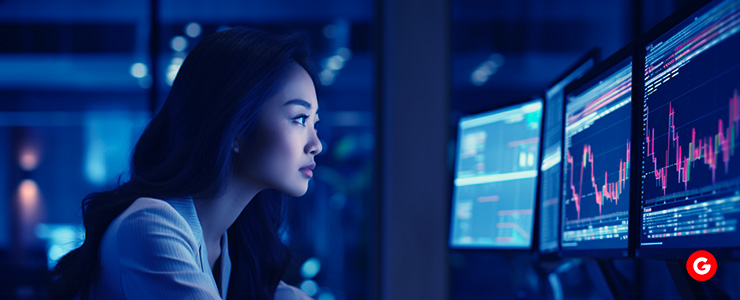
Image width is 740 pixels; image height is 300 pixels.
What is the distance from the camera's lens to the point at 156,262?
99cm

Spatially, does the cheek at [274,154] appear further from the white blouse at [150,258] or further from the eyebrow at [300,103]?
the white blouse at [150,258]

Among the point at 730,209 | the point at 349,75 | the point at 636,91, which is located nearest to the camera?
the point at 730,209

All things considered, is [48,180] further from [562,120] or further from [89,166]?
[562,120]

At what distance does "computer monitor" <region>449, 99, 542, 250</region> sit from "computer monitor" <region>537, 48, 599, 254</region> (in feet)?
0.14

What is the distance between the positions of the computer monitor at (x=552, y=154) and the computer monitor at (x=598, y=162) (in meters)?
0.06

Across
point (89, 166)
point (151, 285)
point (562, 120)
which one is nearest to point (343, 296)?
point (89, 166)

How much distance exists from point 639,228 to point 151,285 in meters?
0.83

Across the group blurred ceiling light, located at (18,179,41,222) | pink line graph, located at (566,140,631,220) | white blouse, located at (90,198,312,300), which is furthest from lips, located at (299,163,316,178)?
blurred ceiling light, located at (18,179,41,222)

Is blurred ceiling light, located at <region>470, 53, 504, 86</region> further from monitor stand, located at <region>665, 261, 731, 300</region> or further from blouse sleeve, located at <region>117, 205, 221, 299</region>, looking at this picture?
blouse sleeve, located at <region>117, 205, 221, 299</region>

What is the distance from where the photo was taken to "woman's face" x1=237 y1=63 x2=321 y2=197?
3.88 feet

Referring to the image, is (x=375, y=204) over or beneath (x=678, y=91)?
beneath

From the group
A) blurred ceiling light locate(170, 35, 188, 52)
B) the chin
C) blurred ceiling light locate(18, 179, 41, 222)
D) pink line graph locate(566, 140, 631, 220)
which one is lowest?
blurred ceiling light locate(18, 179, 41, 222)

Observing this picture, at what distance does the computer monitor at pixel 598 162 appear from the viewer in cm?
112

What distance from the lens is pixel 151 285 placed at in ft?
3.22
